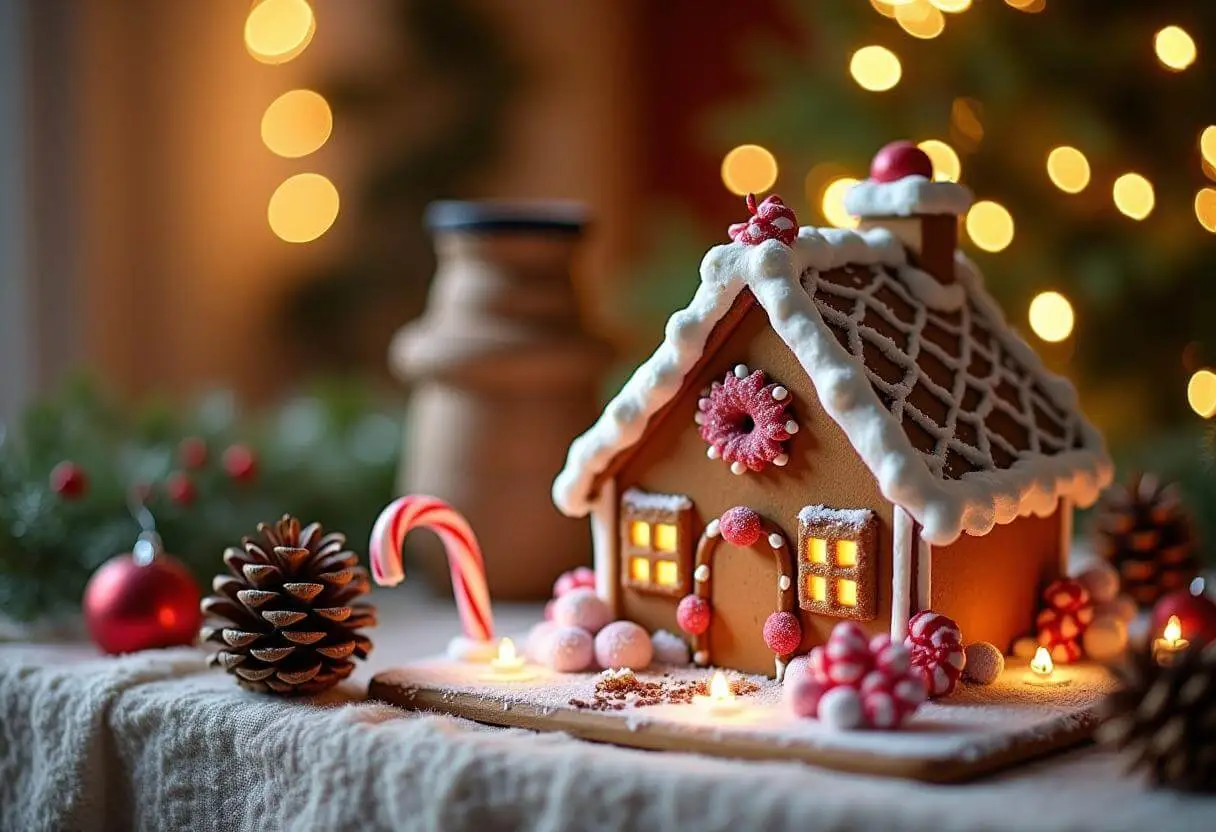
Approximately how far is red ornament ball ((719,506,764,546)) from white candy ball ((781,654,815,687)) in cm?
13

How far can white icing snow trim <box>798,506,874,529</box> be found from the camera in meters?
1.42

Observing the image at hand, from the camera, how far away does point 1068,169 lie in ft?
7.65

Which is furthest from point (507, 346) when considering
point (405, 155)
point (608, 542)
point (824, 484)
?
point (405, 155)

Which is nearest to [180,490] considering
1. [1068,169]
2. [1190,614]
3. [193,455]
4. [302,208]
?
[193,455]

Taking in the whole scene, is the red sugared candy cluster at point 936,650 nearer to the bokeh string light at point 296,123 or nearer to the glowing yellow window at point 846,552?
the glowing yellow window at point 846,552

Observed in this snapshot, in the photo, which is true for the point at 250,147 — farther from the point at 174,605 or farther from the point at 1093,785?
the point at 1093,785

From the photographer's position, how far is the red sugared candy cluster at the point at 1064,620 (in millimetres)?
1578

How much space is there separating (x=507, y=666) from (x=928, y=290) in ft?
2.09

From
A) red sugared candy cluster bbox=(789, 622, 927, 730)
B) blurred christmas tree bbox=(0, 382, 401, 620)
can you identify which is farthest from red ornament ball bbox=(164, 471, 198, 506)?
red sugared candy cluster bbox=(789, 622, 927, 730)

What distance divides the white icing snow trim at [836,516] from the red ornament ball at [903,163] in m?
0.44

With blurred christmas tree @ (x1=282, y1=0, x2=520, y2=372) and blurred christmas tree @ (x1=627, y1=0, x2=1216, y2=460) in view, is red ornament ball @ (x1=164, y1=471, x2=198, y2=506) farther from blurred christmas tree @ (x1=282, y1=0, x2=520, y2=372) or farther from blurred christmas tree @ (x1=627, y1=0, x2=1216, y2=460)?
blurred christmas tree @ (x1=282, y1=0, x2=520, y2=372)

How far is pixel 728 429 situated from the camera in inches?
59.8

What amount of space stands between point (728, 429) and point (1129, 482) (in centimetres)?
79

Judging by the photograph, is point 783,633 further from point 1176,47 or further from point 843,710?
point 1176,47
